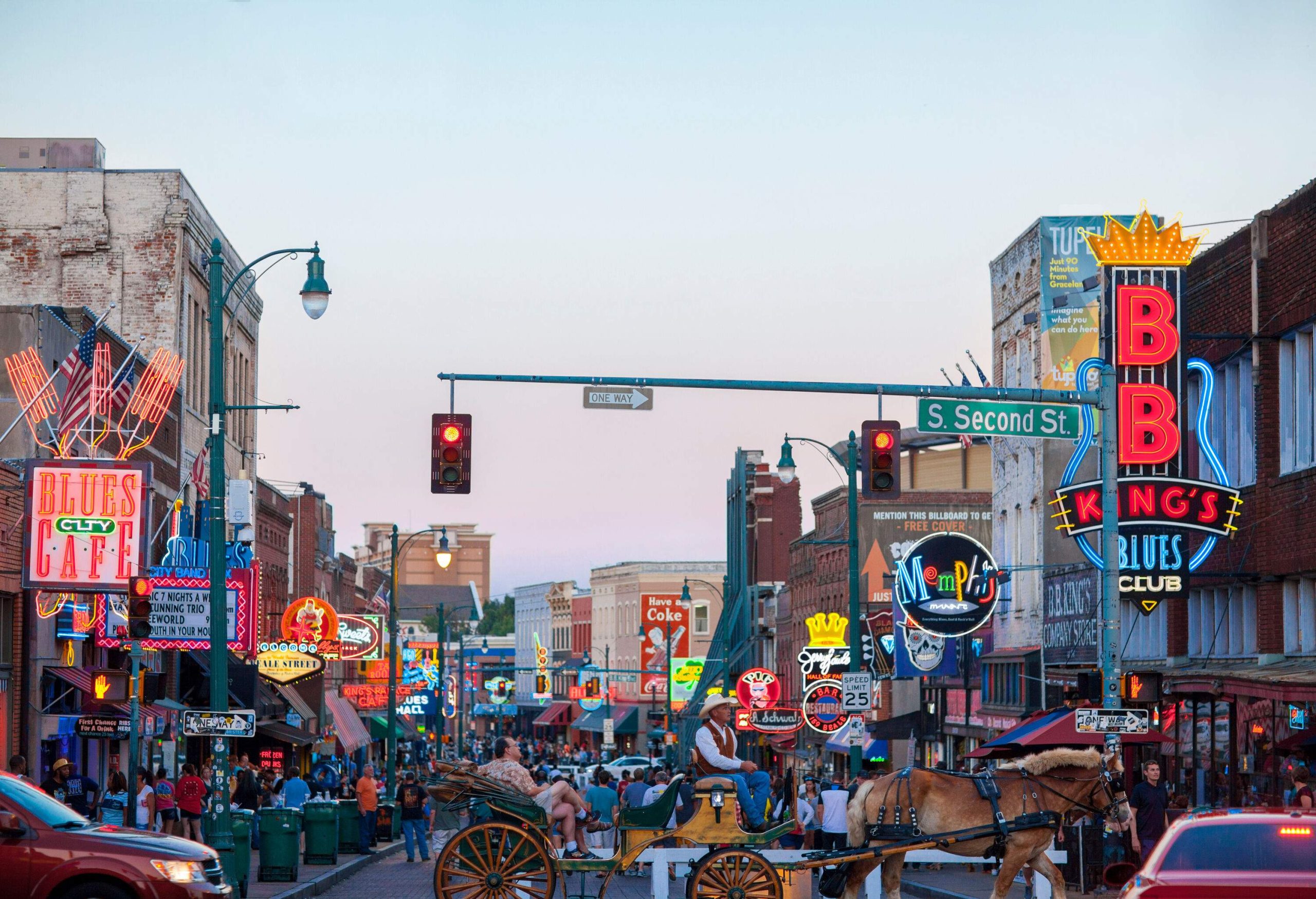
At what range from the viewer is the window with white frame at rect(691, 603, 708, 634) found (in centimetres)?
13100

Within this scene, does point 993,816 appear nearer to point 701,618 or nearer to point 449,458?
point 449,458

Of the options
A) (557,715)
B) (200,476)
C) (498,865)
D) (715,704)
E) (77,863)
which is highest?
(200,476)

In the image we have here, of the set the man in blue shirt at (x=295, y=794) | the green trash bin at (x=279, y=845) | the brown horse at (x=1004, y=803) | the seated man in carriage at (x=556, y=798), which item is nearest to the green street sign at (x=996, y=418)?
the brown horse at (x=1004, y=803)

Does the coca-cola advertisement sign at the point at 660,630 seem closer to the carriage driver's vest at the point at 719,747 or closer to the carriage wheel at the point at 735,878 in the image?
the carriage driver's vest at the point at 719,747

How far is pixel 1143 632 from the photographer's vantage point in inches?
1443

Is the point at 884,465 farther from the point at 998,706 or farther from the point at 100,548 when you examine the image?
the point at 998,706

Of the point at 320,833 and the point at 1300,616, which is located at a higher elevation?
the point at 1300,616

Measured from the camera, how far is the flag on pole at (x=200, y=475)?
1718 inches

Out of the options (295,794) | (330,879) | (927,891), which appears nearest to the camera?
(330,879)

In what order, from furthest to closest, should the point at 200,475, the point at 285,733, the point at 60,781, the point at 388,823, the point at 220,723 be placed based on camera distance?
the point at 285,733
the point at 200,475
the point at 388,823
the point at 60,781
the point at 220,723

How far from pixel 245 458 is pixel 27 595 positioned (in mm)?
27440

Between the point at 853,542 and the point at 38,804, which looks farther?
the point at 853,542

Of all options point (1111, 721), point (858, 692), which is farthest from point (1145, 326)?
point (1111, 721)

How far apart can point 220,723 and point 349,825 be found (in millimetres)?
13219
